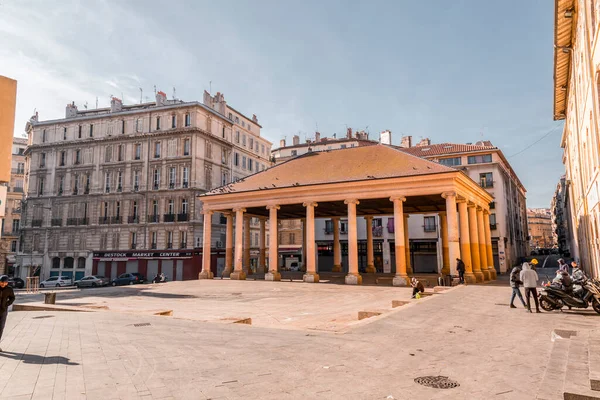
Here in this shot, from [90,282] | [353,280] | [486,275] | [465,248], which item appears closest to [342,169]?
[353,280]

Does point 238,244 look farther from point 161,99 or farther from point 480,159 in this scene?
point 480,159

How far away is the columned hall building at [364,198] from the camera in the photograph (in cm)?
2733

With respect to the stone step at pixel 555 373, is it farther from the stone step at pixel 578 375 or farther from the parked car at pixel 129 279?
the parked car at pixel 129 279

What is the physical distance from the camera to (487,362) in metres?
7.23

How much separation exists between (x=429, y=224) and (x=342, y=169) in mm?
21421

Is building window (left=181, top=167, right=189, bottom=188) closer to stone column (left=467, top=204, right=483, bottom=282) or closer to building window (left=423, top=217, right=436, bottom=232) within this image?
building window (left=423, top=217, right=436, bottom=232)

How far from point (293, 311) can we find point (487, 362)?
1005cm

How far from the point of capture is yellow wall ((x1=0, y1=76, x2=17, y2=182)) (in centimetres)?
974

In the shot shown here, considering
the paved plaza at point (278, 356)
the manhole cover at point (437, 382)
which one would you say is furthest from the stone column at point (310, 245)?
the manhole cover at point (437, 382)

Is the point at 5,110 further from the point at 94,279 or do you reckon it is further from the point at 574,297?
the point at 94,279

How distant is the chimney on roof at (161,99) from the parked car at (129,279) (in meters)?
21.9

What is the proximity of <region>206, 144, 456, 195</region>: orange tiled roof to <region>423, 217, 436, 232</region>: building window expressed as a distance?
18.4 metres


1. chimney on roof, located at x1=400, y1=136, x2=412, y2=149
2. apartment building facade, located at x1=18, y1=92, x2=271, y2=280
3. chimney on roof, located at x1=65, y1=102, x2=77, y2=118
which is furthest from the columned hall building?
chimney on roof, located at x1=65, y1=102, x2=77, y2=118

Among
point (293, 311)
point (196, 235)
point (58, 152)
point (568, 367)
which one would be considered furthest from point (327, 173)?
point (58, 152)
